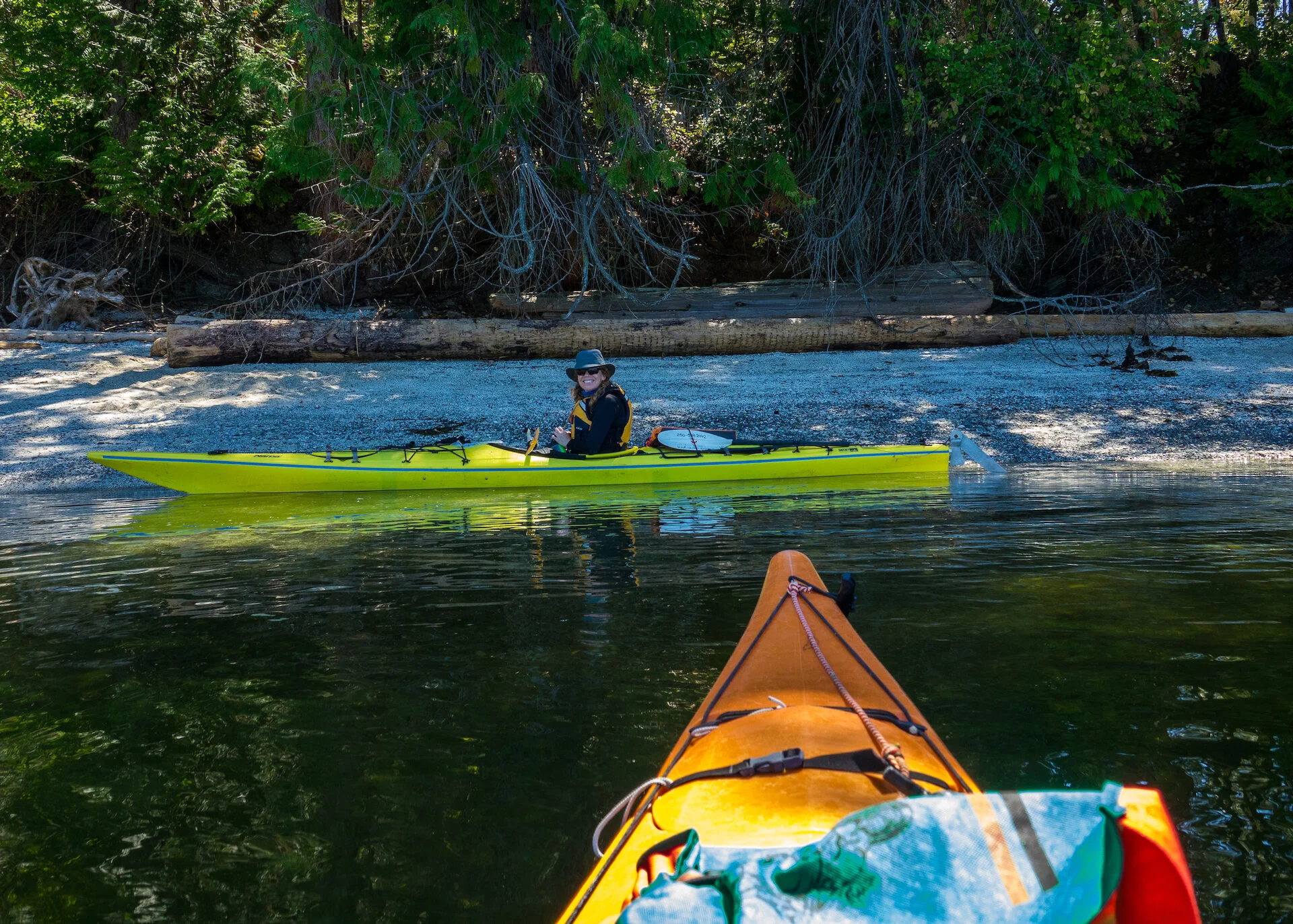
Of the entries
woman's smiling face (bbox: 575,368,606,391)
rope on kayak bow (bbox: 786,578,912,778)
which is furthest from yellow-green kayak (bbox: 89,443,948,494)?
rope on kayak bow (bbox: 786,578,912,778)

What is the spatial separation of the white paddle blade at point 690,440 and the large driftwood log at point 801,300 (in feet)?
16.8

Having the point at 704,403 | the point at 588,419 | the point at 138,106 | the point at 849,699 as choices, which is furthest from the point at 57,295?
the point at 849,699

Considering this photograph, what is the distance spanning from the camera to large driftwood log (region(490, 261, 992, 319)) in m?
12.6

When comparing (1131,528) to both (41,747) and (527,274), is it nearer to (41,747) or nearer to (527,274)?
(41,747)

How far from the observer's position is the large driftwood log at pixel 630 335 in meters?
11.3

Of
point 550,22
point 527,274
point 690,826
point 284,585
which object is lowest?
point 284,585

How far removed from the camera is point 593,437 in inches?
293

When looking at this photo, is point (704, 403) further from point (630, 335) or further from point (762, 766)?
point (762, 766)

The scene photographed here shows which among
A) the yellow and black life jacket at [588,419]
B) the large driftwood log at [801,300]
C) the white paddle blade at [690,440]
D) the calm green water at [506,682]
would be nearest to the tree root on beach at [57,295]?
the large driftwood log at [801,300]

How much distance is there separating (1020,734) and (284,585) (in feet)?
11.5

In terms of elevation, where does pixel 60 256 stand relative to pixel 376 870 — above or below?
above

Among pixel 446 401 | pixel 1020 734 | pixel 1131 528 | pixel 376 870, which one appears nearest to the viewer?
pixel 376 870

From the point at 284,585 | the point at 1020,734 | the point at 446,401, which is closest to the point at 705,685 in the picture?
the point at 1020,734

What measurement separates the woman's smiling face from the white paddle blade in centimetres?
64
